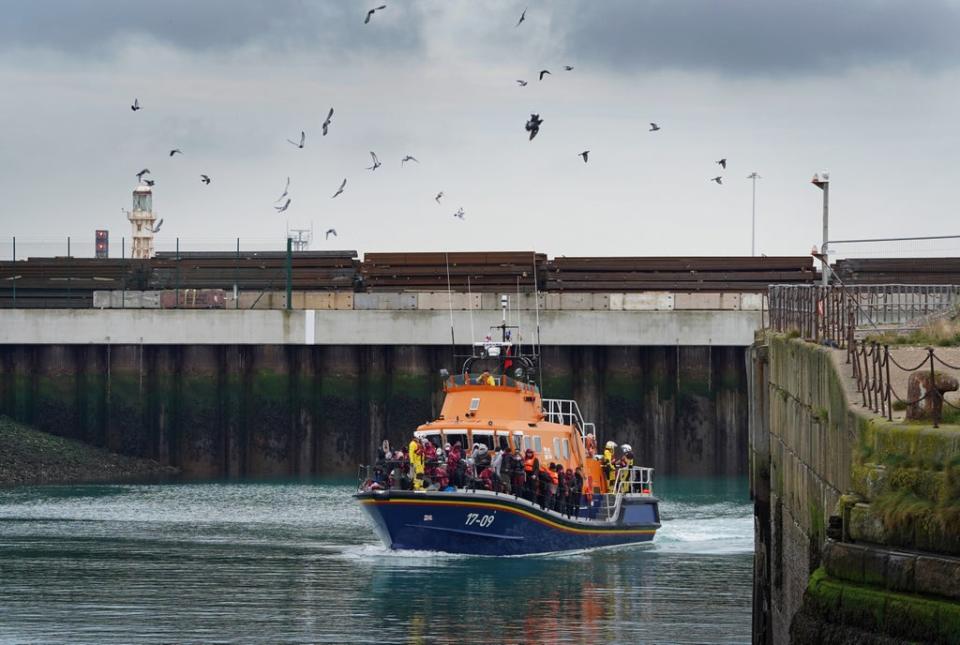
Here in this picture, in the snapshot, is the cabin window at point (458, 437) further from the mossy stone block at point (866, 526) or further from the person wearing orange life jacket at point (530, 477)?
the mossy stone block at point (866, 526)

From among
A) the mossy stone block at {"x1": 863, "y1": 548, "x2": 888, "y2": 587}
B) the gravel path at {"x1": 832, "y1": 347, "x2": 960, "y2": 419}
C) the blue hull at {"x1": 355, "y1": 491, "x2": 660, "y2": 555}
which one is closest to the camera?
the mossy stone block at {"x1": 863, "y1": 548, "x2": 888, "y2": 587}

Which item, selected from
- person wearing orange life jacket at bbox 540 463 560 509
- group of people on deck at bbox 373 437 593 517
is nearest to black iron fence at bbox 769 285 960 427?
group of people on deck at bbox 373 437 593 517

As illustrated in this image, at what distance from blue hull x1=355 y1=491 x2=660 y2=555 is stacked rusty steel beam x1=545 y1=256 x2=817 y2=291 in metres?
27.9

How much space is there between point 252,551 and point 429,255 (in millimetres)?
29667

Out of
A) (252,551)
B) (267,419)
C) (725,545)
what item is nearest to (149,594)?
(252,551)

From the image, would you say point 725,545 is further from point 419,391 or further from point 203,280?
point 203,280

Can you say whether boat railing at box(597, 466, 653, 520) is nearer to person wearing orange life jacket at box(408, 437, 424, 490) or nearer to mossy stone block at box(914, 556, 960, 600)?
person wearing orange life jacket at box(408, 437, 424, 490)

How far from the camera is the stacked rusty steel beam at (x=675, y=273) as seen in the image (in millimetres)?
62906

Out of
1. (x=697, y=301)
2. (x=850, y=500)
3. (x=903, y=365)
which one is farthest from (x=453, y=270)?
(x=850, y=500)

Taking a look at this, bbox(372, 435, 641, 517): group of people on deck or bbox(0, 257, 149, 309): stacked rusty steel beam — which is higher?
bbox(0, 257, 149, 309): stacked rusty steel beam

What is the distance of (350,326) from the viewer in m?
55.3

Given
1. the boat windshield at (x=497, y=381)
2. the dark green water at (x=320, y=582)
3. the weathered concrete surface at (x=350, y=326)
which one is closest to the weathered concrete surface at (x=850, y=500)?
the dark green water at (x=320, y=582)

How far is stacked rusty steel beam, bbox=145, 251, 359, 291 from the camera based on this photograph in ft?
207

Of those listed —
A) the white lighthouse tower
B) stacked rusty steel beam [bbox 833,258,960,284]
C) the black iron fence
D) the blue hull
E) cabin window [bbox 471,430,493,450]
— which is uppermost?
the white lighthouse tower
